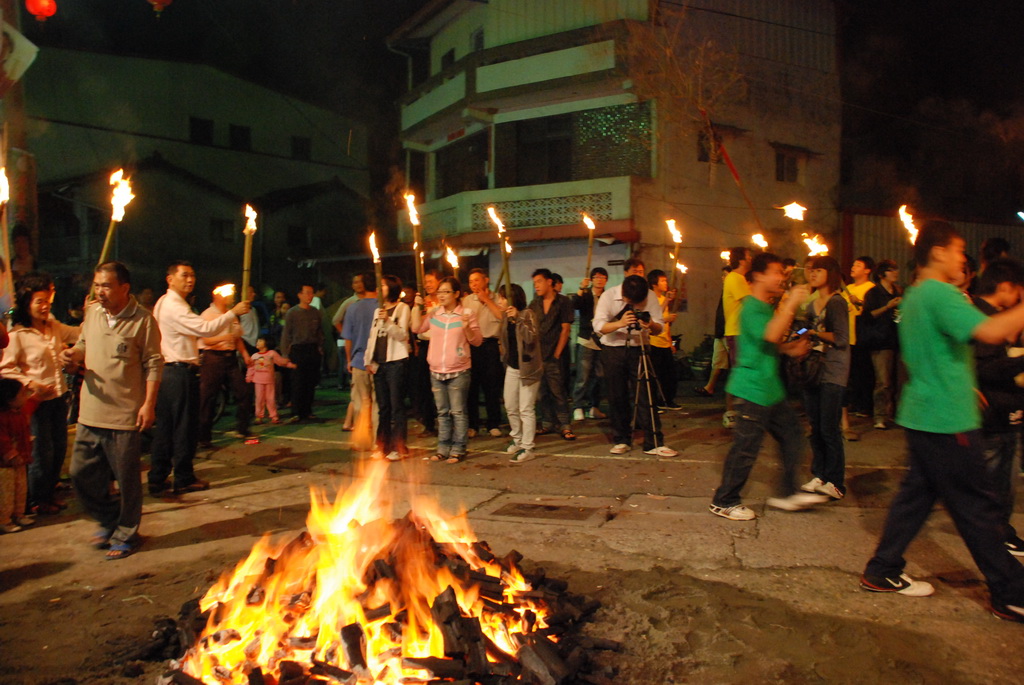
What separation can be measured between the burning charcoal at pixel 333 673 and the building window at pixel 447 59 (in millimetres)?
22769

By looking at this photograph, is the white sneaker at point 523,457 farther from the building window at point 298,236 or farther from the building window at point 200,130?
the building window at point 200,130

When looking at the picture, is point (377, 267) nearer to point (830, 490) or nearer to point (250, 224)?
point (250, 224)

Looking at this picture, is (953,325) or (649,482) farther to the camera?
(649,482)

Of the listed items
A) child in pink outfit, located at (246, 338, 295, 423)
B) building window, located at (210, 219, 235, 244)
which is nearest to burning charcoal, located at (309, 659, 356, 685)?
child in pink outfit, located at (246, 338, 295, 423)

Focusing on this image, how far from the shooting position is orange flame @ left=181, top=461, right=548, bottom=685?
3236mm

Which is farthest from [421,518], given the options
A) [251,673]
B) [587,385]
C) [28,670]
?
[587,385]

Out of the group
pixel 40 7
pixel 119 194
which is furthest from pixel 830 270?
pixel 40 7

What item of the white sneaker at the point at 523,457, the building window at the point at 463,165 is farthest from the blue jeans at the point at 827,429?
the building window at the point at 463,165

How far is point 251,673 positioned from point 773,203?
19.9 metres

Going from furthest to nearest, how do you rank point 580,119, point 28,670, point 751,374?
1. point 580,119
2. point 751,374
3. point 28,670

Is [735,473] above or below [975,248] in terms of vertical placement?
below

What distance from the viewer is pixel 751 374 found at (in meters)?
5.40

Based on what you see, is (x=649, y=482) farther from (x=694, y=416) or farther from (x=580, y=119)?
(x=580, y=119)

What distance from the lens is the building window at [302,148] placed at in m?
36.1
